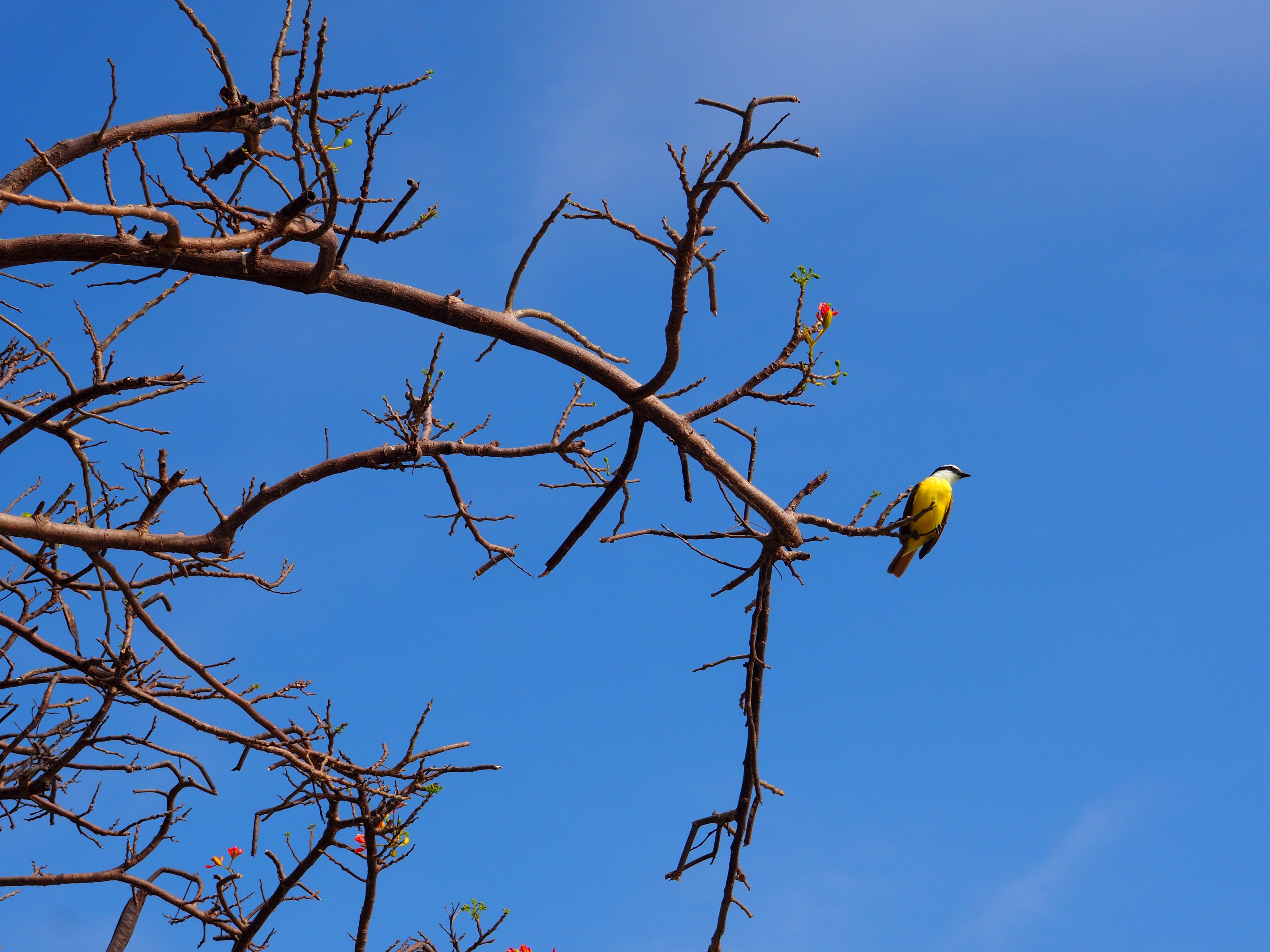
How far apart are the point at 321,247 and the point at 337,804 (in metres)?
2.20

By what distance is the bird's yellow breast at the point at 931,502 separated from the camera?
606cm

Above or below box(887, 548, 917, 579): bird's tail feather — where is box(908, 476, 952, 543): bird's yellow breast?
above

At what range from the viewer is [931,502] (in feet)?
19.6

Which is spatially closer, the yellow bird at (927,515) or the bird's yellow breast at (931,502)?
the yellow bird at (927,515)

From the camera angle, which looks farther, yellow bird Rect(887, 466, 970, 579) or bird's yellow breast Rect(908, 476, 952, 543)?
bird's yellow breast Rect(908, 476, 952, 543)

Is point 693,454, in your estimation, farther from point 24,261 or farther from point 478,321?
point 24,261

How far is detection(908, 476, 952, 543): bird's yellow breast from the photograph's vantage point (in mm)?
6062

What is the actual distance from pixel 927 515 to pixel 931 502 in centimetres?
35

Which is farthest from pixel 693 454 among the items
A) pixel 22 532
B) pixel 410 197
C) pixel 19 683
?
pixel 19 683

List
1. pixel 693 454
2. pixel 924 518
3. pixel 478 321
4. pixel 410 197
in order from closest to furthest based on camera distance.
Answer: pixel 410 197 → pixel 478 321 → pixel 693 454 → pixel 924 518

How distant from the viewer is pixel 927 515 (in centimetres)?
631

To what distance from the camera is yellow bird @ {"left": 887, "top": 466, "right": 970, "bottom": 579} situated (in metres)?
5.61

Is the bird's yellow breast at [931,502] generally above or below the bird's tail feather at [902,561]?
above

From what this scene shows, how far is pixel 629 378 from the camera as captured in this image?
12.1ft
